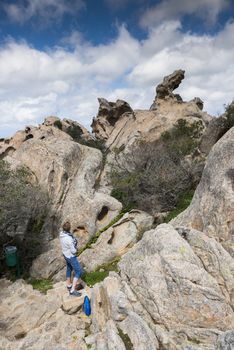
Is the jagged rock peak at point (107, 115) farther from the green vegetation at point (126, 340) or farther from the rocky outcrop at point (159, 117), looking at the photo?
the green vegetation at point (126, 340)

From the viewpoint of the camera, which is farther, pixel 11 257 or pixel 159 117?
pixel 159 117

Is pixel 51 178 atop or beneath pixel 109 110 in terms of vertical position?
beneath

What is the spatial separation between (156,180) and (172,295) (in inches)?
580

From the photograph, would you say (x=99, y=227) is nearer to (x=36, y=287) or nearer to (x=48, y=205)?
(x=48, y=205)

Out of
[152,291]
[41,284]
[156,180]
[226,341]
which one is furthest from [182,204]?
[226,341]

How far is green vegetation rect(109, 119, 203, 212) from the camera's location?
2327 centimetres

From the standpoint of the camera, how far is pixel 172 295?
32.8 ft

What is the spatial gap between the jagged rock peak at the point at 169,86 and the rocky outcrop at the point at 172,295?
40200 millimetres

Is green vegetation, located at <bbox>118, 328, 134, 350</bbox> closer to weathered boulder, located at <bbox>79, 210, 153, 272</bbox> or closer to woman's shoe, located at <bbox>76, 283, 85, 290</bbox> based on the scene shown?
woman's shoe, located at <bbox>76, 283, 85, 290</bbox>

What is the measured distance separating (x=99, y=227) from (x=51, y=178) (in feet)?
15.7

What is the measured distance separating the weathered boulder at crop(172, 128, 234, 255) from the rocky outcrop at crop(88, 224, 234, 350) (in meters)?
0.57

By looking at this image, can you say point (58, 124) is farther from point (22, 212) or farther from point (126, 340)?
point (126, 340)

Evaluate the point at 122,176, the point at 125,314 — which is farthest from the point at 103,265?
the point at 122,176

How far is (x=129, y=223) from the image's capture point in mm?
20375
